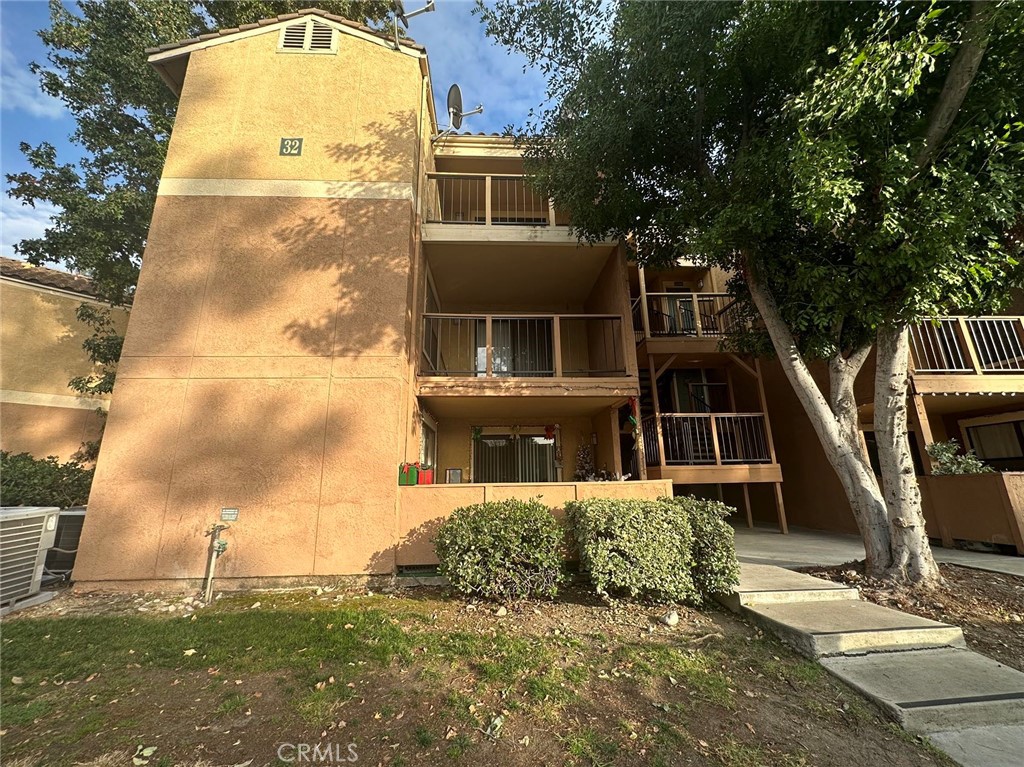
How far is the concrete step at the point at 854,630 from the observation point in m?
3.62

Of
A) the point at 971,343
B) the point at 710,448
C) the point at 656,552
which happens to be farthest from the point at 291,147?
the point at 971,343

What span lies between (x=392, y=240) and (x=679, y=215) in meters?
4.81

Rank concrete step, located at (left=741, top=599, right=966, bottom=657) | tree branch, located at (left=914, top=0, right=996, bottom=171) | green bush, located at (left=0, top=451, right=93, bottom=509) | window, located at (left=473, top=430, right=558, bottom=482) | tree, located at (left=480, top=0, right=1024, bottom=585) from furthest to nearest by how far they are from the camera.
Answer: window, located at (left=473, top=430, right=558, bottom=482)
green bush, located at (left=0, top=451, right=93, bottom=509)
tree, located at (left=480, top=0, right=1024, bottom=585)
tree branch, located at (left=914, top=0, right=996, bottom=171)
concrete step, located at (left=741, top=599, right=966, bottom=657)

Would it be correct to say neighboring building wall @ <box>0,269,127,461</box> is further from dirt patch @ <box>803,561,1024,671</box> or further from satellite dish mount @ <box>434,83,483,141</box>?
dirt patch @ <box>803,561,1024,671</box>

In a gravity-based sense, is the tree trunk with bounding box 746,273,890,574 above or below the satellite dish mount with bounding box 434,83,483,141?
below

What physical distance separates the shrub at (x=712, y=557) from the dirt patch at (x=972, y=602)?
1.61 meters

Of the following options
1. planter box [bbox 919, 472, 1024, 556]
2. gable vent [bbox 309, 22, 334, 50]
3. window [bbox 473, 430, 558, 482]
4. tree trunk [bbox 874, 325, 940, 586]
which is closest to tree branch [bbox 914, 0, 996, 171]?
tree trunk [bbox 874, 325, 940, 586]

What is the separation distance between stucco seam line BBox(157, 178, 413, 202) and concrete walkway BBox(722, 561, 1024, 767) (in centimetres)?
805

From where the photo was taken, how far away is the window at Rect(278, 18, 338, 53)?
25.0 ft

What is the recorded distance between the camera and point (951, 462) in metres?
7.40

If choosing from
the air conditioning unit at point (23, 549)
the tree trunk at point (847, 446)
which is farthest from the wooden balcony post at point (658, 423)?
the air conditioning unit at point (23, 549)

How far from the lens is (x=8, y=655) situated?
150 inches

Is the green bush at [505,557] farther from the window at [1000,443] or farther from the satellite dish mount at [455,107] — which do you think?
the window at [1000,443]

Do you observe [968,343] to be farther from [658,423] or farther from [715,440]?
[658,423]
